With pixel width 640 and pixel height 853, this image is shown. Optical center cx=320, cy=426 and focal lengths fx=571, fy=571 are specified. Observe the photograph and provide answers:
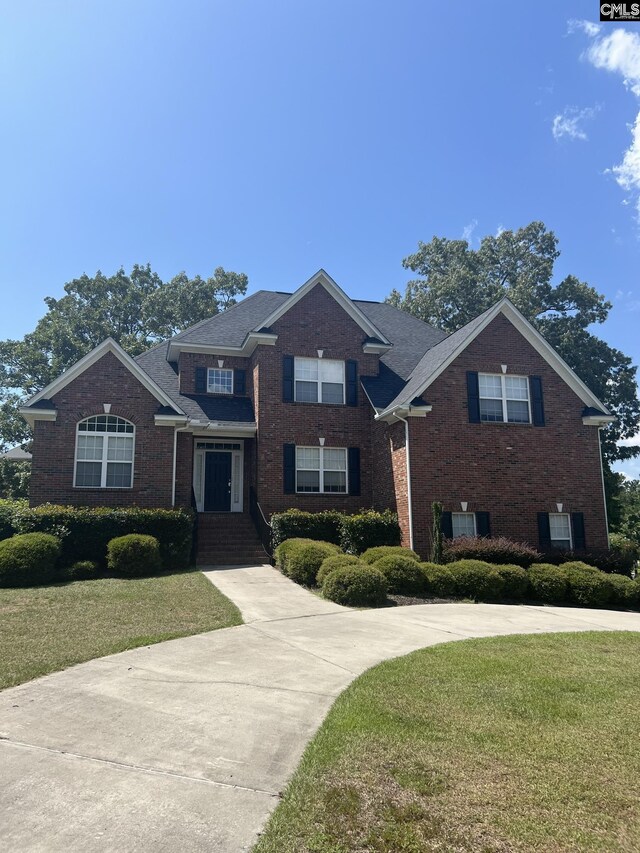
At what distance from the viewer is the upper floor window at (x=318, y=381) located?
19.7m

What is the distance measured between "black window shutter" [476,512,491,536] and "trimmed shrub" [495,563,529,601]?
3579 mm

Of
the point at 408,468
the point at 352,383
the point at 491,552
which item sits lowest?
the point at 491,552

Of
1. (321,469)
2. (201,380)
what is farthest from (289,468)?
(201,380)

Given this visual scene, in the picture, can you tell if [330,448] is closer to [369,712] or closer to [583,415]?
[583,415]

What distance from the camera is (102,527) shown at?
14938mm

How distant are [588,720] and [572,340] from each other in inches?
1175

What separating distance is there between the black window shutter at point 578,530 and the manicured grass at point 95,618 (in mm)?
11371

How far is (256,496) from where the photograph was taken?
18672 mm

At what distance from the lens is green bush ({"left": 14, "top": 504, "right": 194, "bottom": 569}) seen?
14.6 metres

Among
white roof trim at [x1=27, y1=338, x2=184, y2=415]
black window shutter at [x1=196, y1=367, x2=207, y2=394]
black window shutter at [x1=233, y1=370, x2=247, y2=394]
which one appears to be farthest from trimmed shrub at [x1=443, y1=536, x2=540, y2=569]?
black window shutter at [x1=196, y1=367, x2=207, y2=394]

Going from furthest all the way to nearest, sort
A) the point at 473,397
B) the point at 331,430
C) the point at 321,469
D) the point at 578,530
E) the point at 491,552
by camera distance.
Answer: the point at 331,430 → the point at 321,469 → the point at 473,397 → the point at 578,530 → the point at 491,552

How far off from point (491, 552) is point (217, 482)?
32.7ft

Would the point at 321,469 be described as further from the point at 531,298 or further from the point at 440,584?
the point at 531,298

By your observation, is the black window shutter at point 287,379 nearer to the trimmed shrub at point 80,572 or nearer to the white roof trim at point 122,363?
the white roof trim at point 122,363
